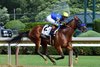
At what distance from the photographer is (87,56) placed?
17.9m

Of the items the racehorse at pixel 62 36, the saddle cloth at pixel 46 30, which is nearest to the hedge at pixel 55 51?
the racehorse at pixel 62 36

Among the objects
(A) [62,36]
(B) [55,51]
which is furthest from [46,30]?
(B) [55,51]

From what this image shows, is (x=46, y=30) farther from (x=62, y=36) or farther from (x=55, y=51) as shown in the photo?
(x=55, y=51)

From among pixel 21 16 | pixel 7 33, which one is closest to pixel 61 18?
pixel 7 33

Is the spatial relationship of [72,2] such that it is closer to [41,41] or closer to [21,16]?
[21,16]

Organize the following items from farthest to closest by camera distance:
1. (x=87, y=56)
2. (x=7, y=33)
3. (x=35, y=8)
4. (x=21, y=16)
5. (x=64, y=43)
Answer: (x=35, y=8)
(x=21, y=16)
(x=7, y=33)
(x=87, y=56)
(x=64, y=43)

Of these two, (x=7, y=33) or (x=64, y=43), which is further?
(x=7, y=33)

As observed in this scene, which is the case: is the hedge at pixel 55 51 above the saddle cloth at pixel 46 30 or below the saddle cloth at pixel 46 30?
below

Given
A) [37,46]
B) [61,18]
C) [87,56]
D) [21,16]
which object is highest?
[61,18]

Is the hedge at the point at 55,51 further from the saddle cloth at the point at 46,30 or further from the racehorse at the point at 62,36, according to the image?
the saddle cloth at the point at 46,30

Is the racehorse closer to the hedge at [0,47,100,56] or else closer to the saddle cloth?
the saddle cloth

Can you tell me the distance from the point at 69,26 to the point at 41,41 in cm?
106

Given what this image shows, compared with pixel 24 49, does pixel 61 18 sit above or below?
above

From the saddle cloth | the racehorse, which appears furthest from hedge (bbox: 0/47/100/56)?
the saddle cloth
